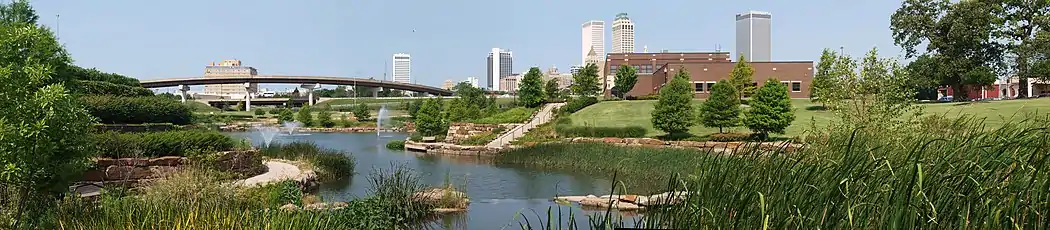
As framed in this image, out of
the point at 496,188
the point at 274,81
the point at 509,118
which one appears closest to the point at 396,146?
the point at 509,118

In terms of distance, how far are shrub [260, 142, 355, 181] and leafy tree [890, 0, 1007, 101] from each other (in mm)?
35571

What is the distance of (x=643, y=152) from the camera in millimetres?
20156

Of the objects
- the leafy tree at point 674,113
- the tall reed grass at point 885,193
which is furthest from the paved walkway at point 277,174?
the leafy tree at point 674,113

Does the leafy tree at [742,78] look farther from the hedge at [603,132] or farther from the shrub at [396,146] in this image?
the shrub at [396,146]

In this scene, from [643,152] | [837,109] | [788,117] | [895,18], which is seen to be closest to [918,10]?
[895,18]

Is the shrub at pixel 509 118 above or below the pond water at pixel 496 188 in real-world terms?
above

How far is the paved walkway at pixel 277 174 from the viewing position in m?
12.6

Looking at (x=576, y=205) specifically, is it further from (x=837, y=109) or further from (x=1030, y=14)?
(x=1030, y=14)

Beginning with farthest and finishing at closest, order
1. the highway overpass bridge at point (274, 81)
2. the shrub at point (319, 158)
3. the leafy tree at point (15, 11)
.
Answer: the highway overpass bridge at point (274, 81) < the shrub at point (319, 158) < the leafy tree at point (15, 11)

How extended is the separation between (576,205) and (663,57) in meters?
98.1

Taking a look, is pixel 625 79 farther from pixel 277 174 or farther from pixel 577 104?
pixel 277 174

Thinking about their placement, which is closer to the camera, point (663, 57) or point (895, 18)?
point (895, 18)

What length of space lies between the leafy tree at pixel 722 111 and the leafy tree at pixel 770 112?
4.33 feet

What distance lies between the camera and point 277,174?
14.2m
